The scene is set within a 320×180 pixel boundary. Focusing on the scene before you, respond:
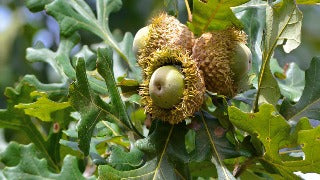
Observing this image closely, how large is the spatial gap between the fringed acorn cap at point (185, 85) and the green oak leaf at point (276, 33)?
15cm

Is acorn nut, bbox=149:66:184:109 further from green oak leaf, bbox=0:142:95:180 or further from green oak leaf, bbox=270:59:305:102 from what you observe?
green oak leaf, bbox=270:59:305:102

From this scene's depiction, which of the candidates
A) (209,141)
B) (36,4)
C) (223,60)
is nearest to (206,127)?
(209,141)

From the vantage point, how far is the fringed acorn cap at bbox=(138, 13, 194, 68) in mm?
1526

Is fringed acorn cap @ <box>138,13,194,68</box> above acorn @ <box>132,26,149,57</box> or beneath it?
above

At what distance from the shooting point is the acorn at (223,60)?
150cm

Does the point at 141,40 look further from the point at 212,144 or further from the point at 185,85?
the point at 212,144

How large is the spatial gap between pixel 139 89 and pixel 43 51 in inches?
21.6

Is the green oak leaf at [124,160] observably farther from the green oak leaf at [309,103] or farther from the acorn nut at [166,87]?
the green oak leaf at [309,103]

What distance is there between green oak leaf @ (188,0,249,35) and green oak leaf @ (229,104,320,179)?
25 centimetres

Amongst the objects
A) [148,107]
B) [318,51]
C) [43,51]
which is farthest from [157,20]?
[318,51]

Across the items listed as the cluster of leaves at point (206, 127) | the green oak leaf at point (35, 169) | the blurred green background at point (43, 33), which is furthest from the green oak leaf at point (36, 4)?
the blurred green background at point (43, 33)

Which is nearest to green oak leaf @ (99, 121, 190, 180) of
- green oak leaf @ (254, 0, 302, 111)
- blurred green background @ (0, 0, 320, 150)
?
green oak leaf @ (254, 0, 302, 111)

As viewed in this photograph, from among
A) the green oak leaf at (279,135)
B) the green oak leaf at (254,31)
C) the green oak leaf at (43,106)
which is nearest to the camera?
the green oak leaf at (279,135)

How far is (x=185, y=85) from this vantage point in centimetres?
147
